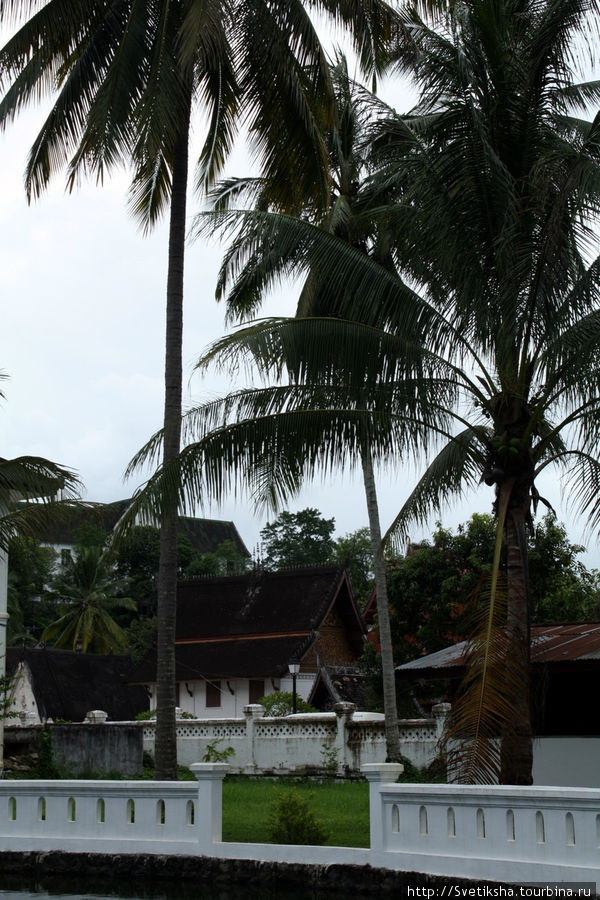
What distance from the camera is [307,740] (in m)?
23.6

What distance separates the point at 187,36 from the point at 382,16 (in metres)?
3.87

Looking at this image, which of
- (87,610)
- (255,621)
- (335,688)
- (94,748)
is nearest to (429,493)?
(94,748)

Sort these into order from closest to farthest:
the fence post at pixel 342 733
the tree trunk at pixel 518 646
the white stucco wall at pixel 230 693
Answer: the tree trunk at pixel 518 646 → the fence post at pixel 342 733 → the white stucco wall at pixel 230 693

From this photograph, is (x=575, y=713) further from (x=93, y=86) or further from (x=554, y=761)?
(x=93, y=86)

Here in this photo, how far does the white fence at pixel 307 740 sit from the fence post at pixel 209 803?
1042cm

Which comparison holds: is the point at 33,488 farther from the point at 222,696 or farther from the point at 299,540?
the point at 299,540

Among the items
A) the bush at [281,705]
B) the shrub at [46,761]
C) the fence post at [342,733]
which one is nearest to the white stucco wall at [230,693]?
the bush at [281,705]

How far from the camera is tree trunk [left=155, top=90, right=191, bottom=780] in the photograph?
44.9 ft

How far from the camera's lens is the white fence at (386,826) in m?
9.18

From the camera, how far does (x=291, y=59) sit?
600 inches

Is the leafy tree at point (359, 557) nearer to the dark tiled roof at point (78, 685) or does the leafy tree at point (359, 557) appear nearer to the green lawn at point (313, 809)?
the dark tiled roof at point (78, 685)

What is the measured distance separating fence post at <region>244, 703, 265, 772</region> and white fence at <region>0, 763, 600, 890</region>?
39.2 feet

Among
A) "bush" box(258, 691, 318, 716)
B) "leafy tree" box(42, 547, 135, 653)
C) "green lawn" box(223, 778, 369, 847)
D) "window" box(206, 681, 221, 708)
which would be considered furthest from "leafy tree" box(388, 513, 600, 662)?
"leafy tree" box(42, 547, 135, 653)

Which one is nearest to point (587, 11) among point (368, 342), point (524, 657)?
point (368, 342)
